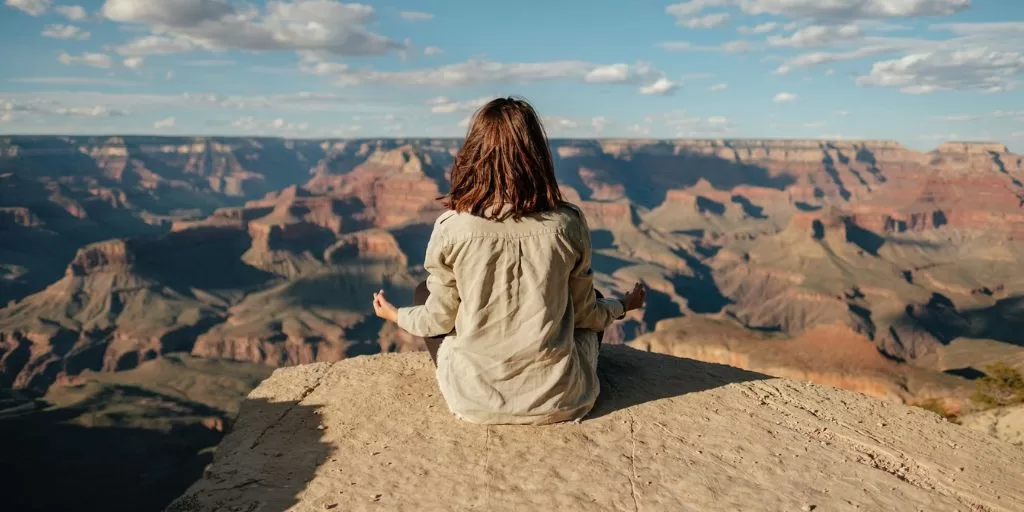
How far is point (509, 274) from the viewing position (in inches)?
171

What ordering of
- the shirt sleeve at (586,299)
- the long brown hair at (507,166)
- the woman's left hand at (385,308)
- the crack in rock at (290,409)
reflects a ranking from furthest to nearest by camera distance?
1. the crack in rock at (290,409)
2. the woman's left hand at (385,308)
3. the shirt sleeve at (586,299)
4. the long brown hair at (507,166)

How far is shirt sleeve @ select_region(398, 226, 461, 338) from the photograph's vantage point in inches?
171

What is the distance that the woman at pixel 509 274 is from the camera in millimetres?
4238

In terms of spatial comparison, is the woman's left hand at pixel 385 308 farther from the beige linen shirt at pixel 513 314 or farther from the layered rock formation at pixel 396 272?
the layered rock formation at pixel 396 272

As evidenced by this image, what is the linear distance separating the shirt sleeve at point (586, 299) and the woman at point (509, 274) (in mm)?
10

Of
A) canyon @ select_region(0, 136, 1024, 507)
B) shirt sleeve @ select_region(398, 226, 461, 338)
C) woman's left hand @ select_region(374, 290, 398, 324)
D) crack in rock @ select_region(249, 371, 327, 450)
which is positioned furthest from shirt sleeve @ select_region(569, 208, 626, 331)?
canyon @ select_region(0, 136, 1024, 507)

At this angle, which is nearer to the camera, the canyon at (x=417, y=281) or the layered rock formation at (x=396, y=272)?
the canyon at (x=417, y=281)

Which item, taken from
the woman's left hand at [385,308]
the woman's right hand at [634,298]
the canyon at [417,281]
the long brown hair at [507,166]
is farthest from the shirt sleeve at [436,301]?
the canyon at [417,281]

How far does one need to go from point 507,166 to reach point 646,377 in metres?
3.64

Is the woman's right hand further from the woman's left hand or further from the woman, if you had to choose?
Answer: the woman's left hand

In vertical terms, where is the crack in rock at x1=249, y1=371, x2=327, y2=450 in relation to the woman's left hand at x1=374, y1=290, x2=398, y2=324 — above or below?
below

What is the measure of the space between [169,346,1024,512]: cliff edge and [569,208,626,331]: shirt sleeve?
0.92 metres

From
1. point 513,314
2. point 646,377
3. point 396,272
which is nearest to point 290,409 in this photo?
point 513,314

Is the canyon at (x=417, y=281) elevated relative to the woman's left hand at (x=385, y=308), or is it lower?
lower
